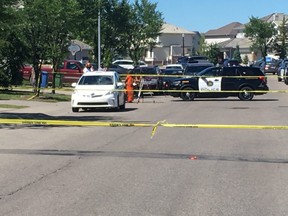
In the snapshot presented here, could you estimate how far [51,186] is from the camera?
25.3 ft

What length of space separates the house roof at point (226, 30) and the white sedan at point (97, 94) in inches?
6243

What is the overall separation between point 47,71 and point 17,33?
9.11 m

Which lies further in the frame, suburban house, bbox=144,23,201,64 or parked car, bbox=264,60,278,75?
suburban house, bbox=144,23,201,64

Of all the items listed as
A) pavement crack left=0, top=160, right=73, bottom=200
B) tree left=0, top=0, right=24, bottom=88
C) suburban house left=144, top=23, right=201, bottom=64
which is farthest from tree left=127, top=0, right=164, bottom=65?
suburban house left=144, top=23, right=201, bottom=64

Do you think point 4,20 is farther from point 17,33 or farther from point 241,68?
point 241,68

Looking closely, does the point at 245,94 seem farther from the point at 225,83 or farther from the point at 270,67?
the point at 270,67

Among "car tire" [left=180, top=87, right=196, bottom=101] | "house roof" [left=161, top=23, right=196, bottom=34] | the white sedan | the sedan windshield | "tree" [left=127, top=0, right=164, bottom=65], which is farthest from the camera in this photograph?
"house roof" [left=161, top=23, right=196, bottom=34]

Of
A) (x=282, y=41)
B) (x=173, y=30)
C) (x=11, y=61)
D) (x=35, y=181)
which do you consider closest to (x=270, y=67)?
(x=282, y=41)

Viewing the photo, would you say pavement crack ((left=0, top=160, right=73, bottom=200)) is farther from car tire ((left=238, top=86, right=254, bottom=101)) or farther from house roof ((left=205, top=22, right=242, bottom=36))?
house roof ((left=205, top=22, right=242, bottom=36))

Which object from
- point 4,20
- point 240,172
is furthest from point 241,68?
point 240,172

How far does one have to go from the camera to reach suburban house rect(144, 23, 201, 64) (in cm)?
11912

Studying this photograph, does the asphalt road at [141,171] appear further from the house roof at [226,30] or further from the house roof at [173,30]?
the house roof at [226,30]

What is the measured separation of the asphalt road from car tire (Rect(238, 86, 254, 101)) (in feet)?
42.2

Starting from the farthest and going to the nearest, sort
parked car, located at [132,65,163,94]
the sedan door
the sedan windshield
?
parked car, located at [132,65,163,94] → the sedan door → the sedan windshield
